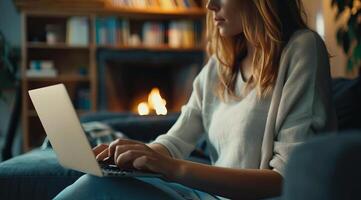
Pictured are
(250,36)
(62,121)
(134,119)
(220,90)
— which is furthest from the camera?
(134,119)

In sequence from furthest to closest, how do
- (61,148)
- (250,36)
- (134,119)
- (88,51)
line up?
1. (88,51)
2. (134,119)
3. (250,36)
4. (61,148)

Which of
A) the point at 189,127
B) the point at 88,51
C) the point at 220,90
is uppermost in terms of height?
the point at 220,90

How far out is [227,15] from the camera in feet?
3.89

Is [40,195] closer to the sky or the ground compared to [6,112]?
closer to the sky

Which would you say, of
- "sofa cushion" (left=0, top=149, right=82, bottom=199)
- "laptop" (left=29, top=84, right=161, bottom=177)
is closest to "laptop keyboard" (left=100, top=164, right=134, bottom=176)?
"laptop" (left=29, top=84, right=161, bottom=177)

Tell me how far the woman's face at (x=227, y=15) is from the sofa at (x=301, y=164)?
1.13 ft

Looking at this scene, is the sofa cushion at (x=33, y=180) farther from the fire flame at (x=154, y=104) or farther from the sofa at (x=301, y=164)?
the fire flame at (x=154, y=104)

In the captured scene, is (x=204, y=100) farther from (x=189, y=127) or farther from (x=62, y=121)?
(x=62, y=121)

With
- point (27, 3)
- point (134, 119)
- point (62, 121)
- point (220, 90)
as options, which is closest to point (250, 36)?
point (220, 90)

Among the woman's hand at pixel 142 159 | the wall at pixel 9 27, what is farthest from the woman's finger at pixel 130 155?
the wall at pixel 9 27

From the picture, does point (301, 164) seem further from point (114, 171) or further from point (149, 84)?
point (149, 84)

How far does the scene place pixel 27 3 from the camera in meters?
3.78

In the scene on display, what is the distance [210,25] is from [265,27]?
228 millimetres

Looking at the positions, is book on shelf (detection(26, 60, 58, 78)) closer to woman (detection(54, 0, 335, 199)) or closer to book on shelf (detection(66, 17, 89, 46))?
book on shelf (detection(66, 17, 89, 46))
